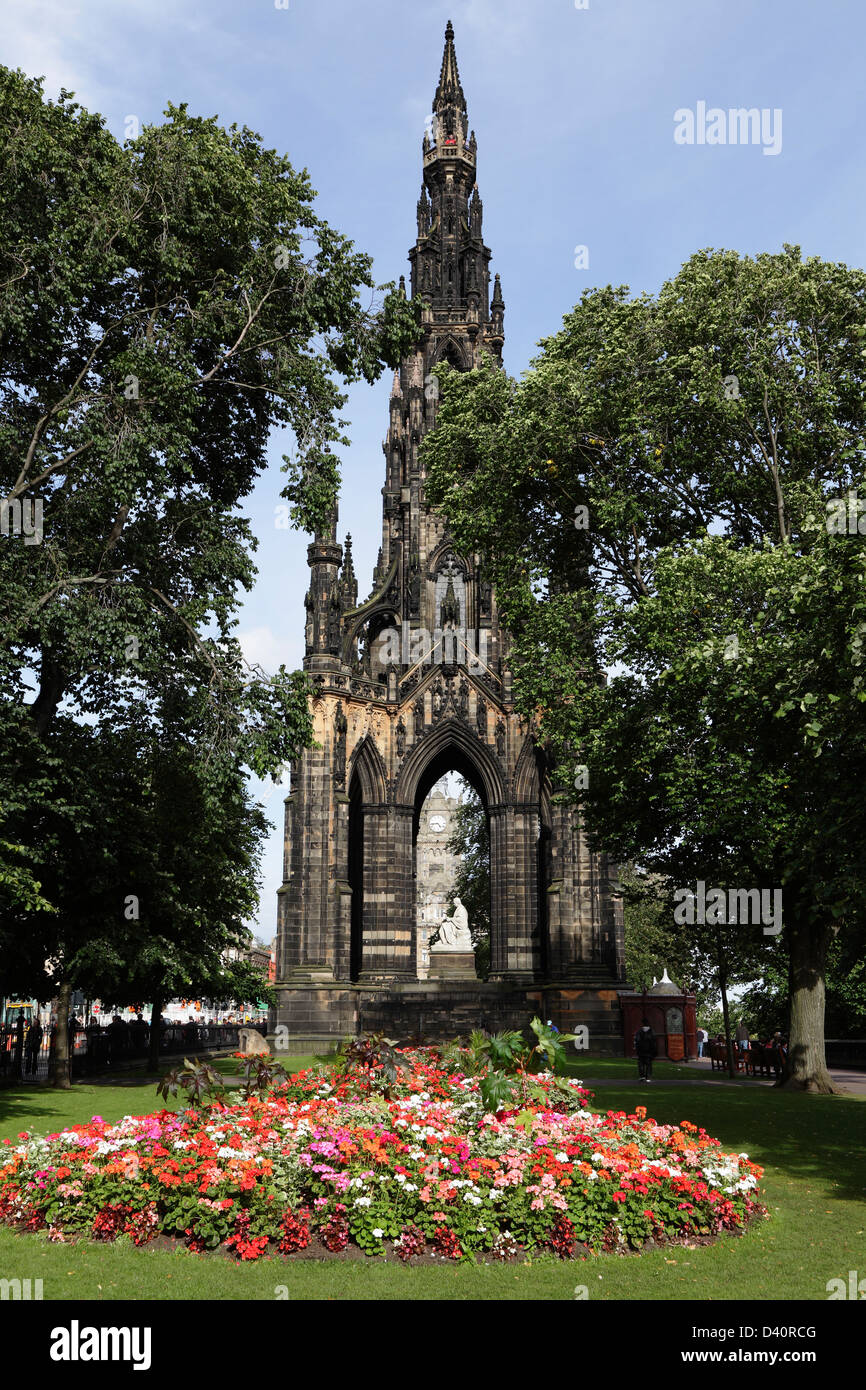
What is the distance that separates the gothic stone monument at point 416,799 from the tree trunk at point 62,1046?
9.50m

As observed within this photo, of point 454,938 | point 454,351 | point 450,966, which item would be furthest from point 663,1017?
point 454,351

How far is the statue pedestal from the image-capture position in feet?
121

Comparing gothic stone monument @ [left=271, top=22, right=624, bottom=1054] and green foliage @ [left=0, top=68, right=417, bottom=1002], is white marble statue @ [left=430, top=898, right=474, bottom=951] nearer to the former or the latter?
gothic stone monument @ [left=271, top=22, right=624, bottom=1054]

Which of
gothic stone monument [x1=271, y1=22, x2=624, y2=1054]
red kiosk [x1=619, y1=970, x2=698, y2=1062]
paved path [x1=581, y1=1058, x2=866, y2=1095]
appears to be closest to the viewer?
paved path [x1=581, y1=1058, x2=866, y2=1095]

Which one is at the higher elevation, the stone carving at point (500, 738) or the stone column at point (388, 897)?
the stone carving at point (500, 738)

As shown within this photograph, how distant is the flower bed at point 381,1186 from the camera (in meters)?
9.37

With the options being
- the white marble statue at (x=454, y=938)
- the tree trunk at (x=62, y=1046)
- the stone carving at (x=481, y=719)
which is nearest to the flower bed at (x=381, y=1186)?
the tree trunk at (x=62, y=1046)

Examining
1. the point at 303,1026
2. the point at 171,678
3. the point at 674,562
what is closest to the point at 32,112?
the point at 171,678

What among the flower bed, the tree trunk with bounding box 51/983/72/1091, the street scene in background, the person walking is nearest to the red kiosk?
the street scene in background

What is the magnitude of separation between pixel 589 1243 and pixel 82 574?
12.4 metres

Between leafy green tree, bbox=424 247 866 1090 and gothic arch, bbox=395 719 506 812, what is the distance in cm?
1400

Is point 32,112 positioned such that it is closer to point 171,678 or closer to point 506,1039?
point 171,678

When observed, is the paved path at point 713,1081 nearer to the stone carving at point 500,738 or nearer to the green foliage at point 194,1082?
the stone carving at point 500,738

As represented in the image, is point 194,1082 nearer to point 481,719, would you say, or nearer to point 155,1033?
point 155,1033
